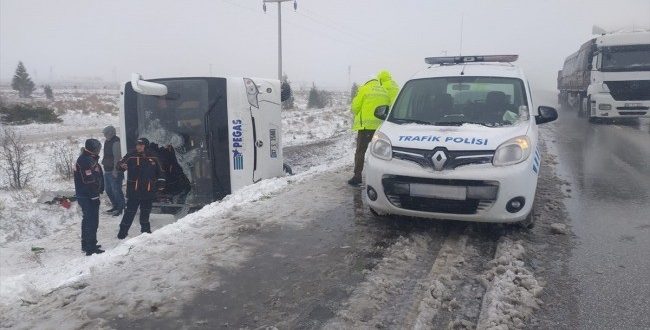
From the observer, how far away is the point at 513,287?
3520mm

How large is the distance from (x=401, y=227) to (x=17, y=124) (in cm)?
2797

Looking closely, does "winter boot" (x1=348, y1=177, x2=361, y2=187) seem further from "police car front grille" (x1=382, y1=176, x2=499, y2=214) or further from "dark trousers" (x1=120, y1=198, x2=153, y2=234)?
"dark trousers" (x1=120, y1=198, x2=153, y2=234)

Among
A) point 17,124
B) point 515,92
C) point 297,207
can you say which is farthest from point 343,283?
point 17,124

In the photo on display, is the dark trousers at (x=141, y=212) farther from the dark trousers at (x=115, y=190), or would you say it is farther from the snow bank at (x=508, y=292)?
the snow bank at (x=508, y=292)

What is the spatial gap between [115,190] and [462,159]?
22.7 ft

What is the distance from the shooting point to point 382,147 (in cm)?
504

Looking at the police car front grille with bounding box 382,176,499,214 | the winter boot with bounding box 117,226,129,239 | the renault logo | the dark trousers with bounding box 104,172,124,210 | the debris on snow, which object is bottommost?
the winter boot with bounding box 117,226,129,239

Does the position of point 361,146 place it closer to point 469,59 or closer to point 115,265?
point 469,59

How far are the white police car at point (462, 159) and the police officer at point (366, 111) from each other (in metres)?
1.44

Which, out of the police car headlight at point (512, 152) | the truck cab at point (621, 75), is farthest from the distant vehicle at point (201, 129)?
the truck cab at point (621, 75)

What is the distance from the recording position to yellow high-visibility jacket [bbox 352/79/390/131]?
715cm

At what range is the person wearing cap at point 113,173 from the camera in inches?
336

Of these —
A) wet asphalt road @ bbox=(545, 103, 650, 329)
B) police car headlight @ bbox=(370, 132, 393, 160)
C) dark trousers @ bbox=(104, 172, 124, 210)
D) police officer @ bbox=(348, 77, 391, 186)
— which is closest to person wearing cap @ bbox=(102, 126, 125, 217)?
dark trousers @ bbox=(104, 172, 124, 210)

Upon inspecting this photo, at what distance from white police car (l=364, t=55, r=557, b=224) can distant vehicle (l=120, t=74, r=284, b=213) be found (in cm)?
287
